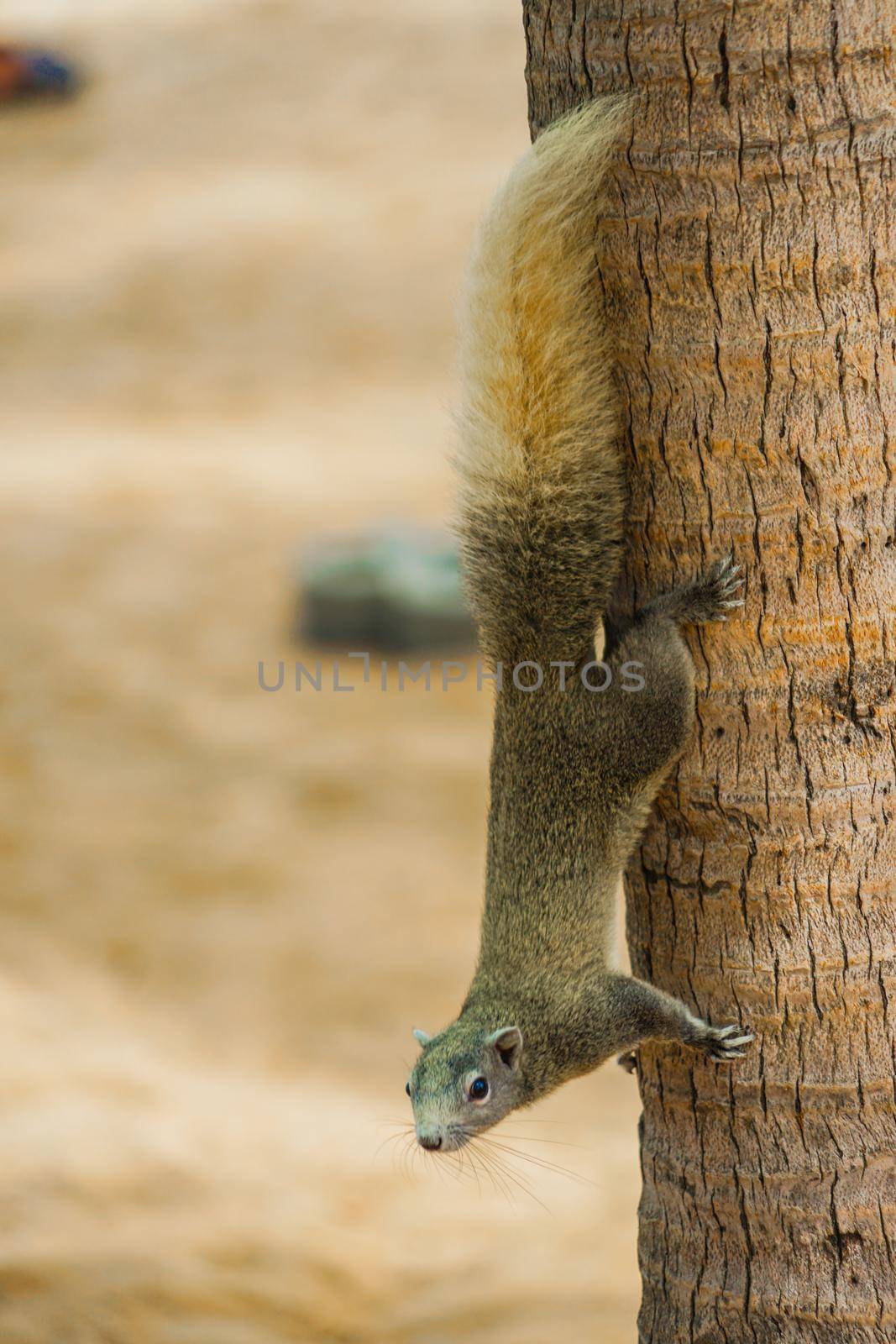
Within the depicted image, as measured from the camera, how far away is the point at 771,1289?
3.06 meters

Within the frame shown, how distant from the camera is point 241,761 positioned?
1058 centimetres

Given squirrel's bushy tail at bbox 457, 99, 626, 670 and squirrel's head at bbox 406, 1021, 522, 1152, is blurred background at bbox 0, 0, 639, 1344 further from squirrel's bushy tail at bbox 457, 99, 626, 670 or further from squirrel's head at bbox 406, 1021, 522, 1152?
squirrel's head at bbox 406, 1021, 522, 1152

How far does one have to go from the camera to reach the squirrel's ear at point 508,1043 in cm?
335

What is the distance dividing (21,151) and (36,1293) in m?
20.4

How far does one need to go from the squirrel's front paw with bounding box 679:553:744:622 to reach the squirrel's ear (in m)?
1.02

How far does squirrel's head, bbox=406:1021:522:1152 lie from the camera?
3.37m

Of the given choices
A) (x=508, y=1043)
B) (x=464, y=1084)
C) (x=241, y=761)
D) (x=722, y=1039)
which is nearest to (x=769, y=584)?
(x=722, y=1039)

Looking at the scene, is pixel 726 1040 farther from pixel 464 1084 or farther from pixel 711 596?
pixel 711 596

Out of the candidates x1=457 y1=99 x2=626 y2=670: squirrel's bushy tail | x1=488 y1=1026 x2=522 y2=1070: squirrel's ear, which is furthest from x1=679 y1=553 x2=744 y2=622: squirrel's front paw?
x1=488 y1=1026 x2=522 y2=1070: squirrel's ear

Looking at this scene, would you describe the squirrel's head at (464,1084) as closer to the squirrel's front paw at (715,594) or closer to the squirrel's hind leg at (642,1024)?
the squirrel's hind leg at (642,1024)

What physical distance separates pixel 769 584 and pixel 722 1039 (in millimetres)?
879

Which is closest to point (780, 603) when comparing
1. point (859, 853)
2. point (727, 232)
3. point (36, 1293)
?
point (859, 853)

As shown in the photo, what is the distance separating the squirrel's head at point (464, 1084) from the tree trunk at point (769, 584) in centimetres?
38

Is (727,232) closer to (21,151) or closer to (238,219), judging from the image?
(238,219)
